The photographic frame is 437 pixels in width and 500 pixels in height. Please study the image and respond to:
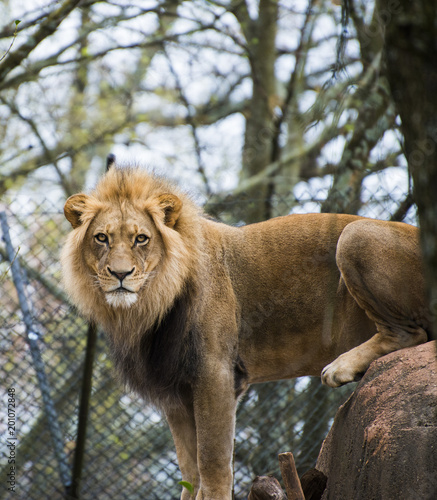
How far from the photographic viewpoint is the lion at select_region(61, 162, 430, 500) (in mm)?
2910

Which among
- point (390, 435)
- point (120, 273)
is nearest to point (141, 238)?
point (120, 273)

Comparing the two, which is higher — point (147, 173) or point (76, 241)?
point (147, 173)

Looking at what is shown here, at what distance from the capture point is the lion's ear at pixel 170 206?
3.16m

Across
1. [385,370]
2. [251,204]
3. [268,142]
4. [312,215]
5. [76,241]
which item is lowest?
[385,370]

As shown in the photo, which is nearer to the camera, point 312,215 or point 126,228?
point 126,228

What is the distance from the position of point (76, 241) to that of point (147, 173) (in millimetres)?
534

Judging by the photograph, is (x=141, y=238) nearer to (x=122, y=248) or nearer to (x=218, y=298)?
(x=122, y=248)

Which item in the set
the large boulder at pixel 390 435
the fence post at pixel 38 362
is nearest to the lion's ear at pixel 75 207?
the fence post at pixel 38 362

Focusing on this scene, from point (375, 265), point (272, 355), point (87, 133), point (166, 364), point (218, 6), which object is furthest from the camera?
point (87, 133)

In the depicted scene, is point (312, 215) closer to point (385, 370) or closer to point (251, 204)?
point (385, 370)

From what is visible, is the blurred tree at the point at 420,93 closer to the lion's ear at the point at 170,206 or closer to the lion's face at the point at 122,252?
A: the lion's face at the point at 122,252

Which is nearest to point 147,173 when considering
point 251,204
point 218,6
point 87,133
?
point 251,204

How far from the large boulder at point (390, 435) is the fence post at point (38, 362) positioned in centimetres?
205

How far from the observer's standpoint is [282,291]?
10.7 ft
